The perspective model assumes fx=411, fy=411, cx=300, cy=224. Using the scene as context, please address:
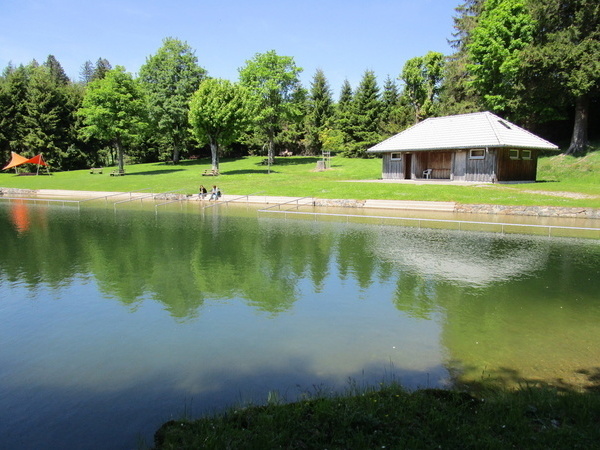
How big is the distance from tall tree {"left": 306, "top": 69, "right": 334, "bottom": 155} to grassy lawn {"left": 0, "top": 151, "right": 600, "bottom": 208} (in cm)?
826

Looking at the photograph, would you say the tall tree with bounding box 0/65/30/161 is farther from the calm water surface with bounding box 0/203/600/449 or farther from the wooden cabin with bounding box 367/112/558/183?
the wooden cabin with bounding box 367/112/558/183

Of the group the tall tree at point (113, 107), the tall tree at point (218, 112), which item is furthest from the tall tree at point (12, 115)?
the tall tree at point (218, 112)

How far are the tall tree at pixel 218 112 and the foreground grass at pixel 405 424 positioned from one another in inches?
1562

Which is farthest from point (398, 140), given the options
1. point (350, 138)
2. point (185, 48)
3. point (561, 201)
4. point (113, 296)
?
point (185, 48)

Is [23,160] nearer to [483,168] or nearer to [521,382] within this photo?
[483,168]

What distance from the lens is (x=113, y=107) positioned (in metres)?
45.6

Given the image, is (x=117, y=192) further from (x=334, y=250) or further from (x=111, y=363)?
(x=111, y=363)

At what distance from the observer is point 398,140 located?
1412 inches

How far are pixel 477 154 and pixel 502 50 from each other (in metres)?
12.0

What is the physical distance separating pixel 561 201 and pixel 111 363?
25.1 meters

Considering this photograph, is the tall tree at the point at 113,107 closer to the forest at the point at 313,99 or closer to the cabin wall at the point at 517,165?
the forest at the point at 313,99

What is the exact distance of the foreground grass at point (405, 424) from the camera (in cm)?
421

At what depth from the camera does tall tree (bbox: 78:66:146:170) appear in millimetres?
44812

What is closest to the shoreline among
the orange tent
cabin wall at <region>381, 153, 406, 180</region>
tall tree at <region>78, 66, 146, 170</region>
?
cabin wall at <region>381, 153, 406, 180</region>
